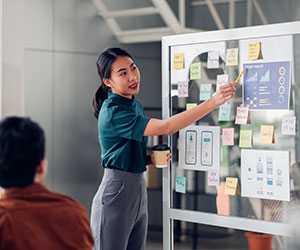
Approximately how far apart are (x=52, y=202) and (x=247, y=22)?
3772mm

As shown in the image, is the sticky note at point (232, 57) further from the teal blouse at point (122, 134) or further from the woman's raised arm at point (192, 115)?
the teal blouse at point (122, 134)

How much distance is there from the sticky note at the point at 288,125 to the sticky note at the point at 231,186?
0.36 m

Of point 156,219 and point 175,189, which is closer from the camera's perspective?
point 175,189

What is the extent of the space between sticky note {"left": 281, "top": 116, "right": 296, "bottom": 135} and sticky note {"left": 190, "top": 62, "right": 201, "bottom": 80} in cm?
55

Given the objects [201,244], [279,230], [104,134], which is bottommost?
[201,244]

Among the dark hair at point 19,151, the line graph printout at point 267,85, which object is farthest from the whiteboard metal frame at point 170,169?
the dark hair at point 19,151

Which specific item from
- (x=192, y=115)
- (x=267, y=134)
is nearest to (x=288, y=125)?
(x=267, y=134)

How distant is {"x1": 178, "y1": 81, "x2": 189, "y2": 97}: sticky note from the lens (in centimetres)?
292

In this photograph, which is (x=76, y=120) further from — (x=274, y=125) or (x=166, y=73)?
(x=274, y=125)

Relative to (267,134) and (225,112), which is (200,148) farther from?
(267,134)

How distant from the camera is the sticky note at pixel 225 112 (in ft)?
8.89

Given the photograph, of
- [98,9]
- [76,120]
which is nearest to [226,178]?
[76,120]

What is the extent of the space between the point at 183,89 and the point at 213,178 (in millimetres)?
510

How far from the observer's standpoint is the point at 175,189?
3.01 m
